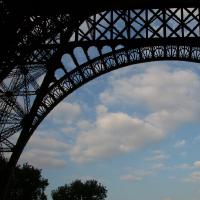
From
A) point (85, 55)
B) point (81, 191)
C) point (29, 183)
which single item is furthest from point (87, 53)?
point (81, 191)

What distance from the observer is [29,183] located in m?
61.1

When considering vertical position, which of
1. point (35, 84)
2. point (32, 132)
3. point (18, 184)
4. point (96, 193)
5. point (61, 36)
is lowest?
point (32, 132)

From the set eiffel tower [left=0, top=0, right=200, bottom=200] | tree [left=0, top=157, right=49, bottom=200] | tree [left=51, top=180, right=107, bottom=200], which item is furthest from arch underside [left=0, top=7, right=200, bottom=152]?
tree [left=51, top=180, right=107, bottom=200]

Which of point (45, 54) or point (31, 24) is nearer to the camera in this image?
point (31, 24)

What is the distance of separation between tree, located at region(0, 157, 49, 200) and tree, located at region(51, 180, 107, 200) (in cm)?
2580

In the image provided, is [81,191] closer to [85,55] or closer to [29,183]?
[29,183]

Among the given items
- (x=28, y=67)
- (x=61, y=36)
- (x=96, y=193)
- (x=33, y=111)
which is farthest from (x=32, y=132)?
(x=96, y=193)

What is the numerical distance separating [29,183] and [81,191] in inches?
1173

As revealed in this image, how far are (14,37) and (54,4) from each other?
119 inches

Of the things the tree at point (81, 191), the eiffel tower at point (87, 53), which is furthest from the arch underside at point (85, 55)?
the tree at point (81, 191)

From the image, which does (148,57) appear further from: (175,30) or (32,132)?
(32,132)

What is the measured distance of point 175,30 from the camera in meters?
25.6

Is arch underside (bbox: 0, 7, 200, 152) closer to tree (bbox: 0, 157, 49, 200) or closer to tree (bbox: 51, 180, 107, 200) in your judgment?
tree (bbox: 0, 157, 49, 200)

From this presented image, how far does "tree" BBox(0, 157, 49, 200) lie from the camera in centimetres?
5941
